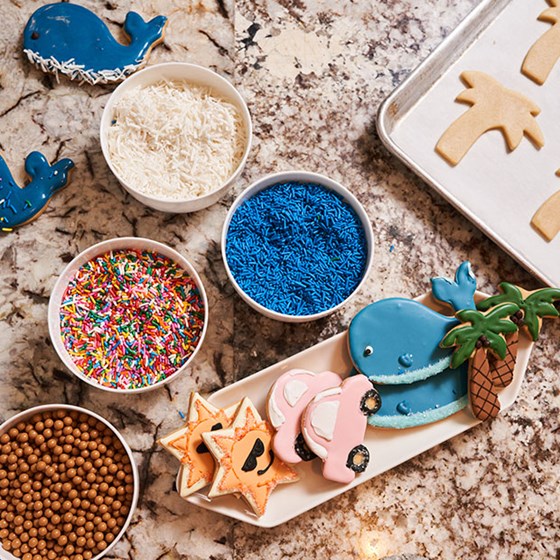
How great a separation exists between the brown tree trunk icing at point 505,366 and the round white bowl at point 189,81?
0.63 metres

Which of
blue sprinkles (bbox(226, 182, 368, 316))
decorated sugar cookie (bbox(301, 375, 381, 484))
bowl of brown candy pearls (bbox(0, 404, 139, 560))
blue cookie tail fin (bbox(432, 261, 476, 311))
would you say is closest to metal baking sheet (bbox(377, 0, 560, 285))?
blue cookie tail fin (bbox(432, 261, 476, 311))

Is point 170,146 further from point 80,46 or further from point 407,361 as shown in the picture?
point 407,361

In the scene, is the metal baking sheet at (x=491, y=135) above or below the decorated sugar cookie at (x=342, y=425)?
above

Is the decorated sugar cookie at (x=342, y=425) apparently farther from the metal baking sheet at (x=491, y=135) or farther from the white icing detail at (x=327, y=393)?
the metal baking sheet at (x=491, y=135)

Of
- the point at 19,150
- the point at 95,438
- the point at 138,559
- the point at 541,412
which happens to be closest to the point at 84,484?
the point at 95,438

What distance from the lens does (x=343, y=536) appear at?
4.29ft

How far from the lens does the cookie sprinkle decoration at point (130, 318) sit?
125cm

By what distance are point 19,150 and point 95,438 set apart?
630mm

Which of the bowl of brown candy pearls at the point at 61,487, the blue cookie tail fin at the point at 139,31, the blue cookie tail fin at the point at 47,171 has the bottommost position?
the bowl of brown candy pearls at the point at 61,487

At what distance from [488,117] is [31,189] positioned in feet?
3.27

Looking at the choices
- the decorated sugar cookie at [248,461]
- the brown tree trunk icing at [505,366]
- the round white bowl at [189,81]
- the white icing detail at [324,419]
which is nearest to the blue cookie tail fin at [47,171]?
the round white bowl at [189,81]

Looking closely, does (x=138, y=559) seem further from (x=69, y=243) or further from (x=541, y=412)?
(x=541, y=412)

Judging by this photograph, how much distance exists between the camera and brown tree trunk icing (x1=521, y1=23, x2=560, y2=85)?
4.80ft

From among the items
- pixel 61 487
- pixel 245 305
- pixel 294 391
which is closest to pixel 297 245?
pixel 245 305
